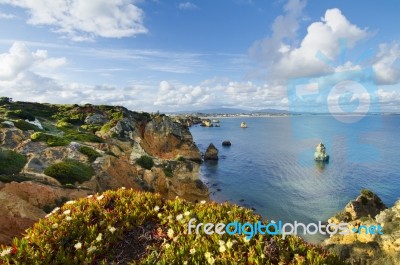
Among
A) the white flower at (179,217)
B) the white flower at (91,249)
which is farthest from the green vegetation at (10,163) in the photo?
the white flower at (179,217)

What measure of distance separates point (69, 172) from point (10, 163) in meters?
3.33

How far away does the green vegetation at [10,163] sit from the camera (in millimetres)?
16547

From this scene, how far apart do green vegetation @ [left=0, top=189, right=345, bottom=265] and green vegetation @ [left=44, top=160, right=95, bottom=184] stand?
9.57 metres

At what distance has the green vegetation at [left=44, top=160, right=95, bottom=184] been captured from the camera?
1714 cm

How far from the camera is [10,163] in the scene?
17.3 m

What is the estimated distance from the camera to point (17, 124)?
95.4 feet

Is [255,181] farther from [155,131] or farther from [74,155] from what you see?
[74,155]

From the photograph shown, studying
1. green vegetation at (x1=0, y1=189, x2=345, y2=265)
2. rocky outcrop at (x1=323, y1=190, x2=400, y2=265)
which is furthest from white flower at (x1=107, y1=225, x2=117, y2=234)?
rocky outcrop at (x1=323, y1=190, x2=400, y2=265)

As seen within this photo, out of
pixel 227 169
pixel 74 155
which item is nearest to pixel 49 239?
pixel 74 155

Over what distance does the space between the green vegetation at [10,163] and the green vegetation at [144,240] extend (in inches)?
413

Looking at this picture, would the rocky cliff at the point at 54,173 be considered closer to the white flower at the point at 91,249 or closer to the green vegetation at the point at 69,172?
the green vegetation at the point at 69,172

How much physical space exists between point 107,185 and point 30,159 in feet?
16.7

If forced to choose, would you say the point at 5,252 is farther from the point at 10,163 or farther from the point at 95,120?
the point at 95,120

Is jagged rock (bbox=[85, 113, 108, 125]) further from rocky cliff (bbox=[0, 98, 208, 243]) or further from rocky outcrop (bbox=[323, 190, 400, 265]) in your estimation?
rocky outcrop (bbox=[323, 190, 400, 265])
